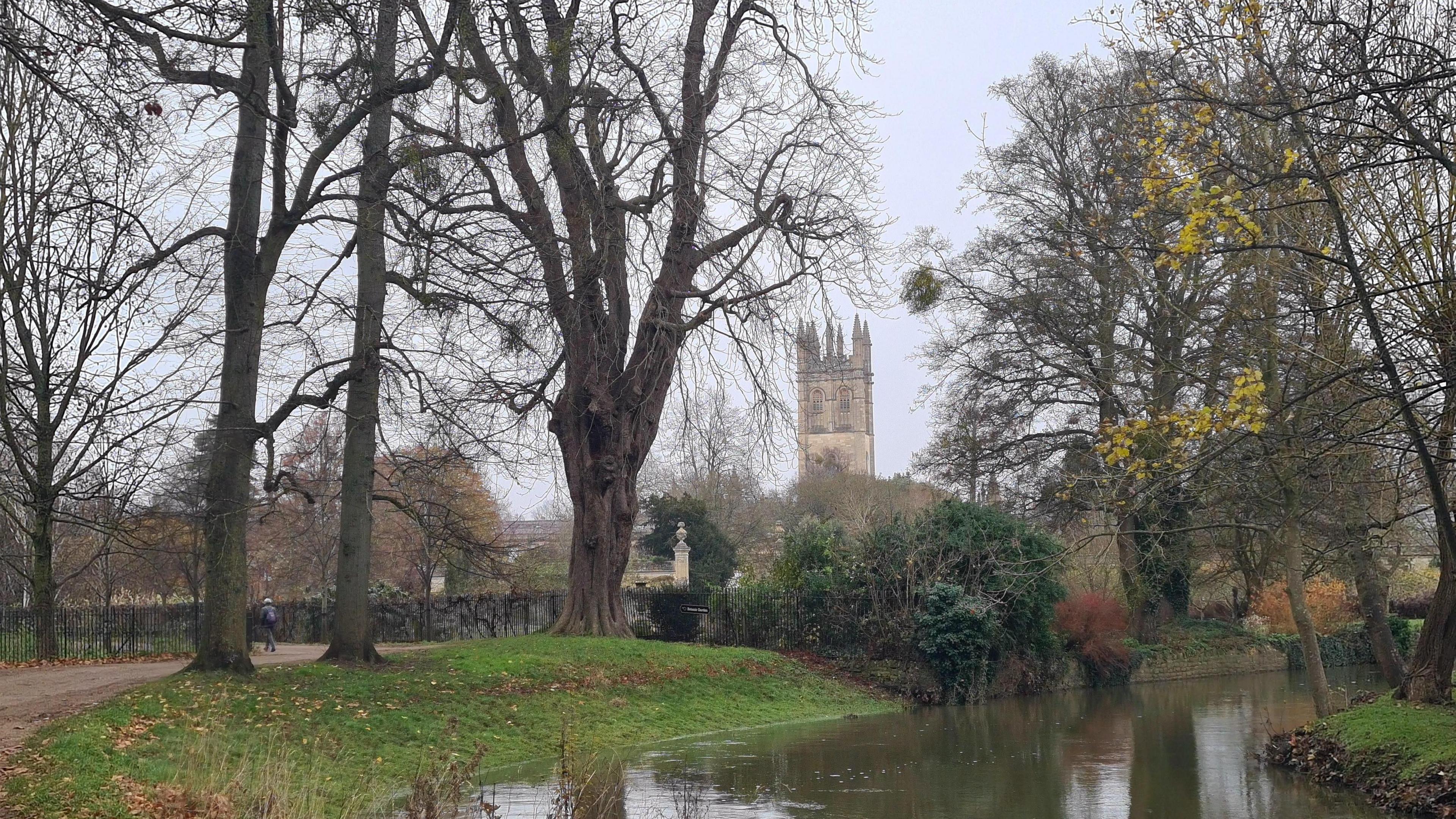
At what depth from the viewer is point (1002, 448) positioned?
29797 millimetres

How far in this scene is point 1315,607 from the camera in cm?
3419

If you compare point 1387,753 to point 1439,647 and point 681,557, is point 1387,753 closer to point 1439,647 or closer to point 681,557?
point 1439,647

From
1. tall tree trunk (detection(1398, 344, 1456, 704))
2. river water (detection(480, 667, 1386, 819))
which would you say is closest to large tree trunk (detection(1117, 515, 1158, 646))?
river water (detection(480, 667, 1386, 819))

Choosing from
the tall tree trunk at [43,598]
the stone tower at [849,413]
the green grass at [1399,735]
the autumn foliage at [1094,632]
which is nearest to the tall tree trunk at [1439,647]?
the green grass at [1399,735]

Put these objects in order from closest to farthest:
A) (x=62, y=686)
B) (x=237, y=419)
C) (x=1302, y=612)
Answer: (x=237, y=419)
(x=1302, y=612)
(x=62, y=686)

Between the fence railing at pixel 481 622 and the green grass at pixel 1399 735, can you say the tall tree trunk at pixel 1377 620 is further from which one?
the fence railing at pixel 481 622

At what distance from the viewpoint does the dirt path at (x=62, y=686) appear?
1258 centimetres

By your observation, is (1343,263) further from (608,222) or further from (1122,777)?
(608,222)

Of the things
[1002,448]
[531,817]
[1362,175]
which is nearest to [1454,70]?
[1362,175]

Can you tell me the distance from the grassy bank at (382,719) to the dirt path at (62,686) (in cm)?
47

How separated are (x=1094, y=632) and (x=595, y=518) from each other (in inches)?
476

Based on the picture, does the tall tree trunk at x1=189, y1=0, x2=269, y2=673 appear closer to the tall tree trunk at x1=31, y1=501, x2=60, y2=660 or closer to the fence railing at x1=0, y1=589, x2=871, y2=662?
Result: the tall tree trunk at x1=31, y1=501, x2=60, y2=660

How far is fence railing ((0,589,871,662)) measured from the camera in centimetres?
2559

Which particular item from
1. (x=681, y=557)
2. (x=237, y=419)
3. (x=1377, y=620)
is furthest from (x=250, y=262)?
(x=681, y=557)
